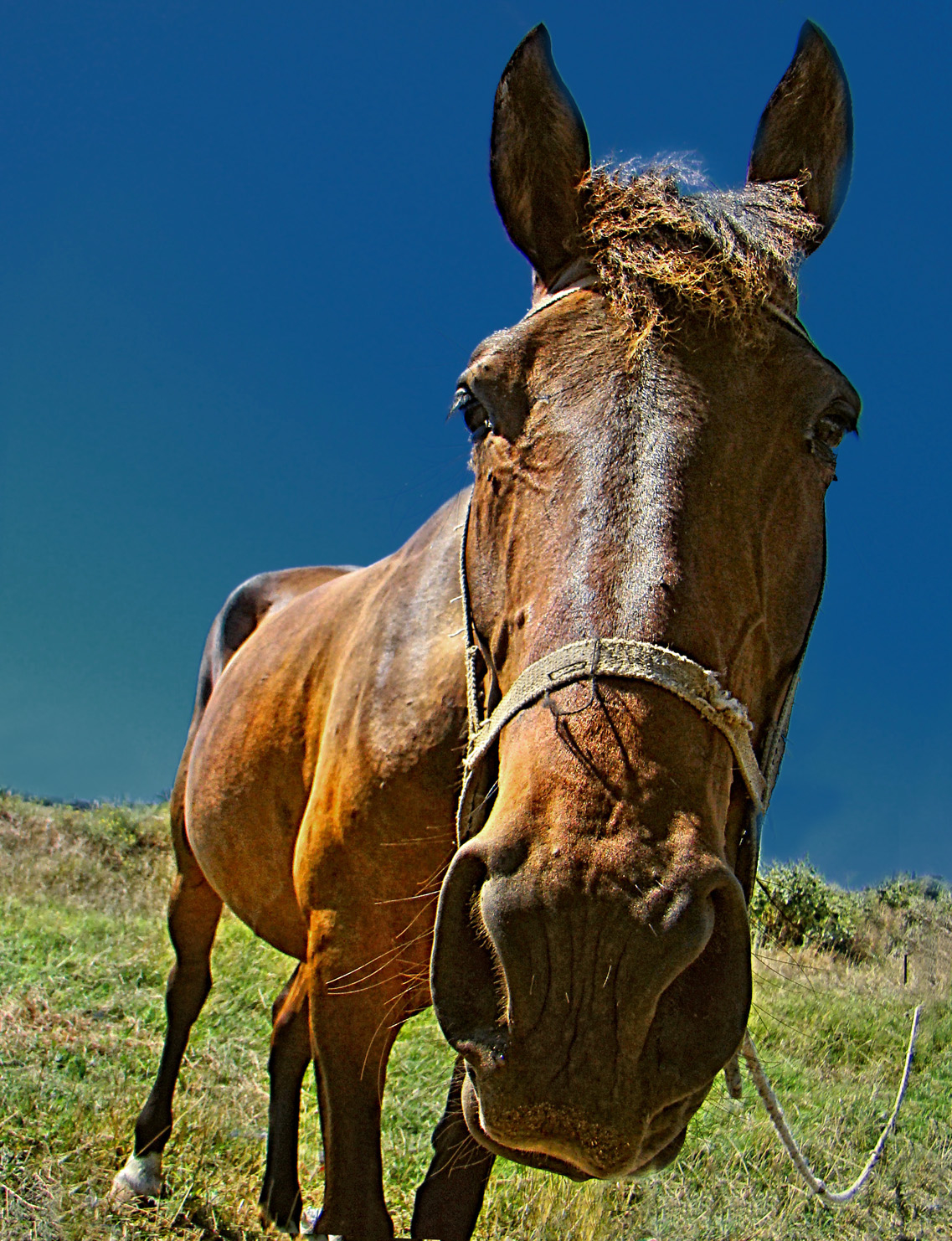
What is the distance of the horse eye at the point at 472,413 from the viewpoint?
2080mm

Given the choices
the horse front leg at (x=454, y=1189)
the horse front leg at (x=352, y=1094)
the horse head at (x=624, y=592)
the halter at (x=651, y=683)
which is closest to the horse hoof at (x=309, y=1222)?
the horse front leg at (x=454, y=1189)

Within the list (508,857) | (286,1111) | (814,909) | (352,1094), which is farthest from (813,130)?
(814,909)

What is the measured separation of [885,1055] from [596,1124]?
5582 mm

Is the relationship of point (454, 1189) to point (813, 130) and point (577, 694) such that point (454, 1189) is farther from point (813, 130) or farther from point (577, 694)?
point (813, 130)

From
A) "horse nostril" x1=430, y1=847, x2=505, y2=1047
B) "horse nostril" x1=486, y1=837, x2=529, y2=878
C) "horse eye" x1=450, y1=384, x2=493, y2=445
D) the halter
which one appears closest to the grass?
the halter

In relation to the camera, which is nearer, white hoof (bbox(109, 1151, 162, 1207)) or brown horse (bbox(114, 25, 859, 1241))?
brown horse (bbox(114, 25, 859, 1241))

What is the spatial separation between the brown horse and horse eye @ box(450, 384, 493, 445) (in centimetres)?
5

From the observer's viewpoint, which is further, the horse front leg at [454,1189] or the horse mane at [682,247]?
the horse front leg at [454,1189]

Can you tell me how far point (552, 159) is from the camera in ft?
7.34

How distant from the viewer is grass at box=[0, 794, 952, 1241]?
134 inches

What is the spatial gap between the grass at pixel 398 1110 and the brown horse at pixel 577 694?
0.79m

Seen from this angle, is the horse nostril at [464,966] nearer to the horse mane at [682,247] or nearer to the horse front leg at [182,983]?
the horse mane at [682,247]

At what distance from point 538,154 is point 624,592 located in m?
1.37

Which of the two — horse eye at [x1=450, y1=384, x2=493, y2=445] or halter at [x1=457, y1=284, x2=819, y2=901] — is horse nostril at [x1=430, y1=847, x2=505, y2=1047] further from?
horse eye at [x1=450, y1=384, x2=493, y2=445]
